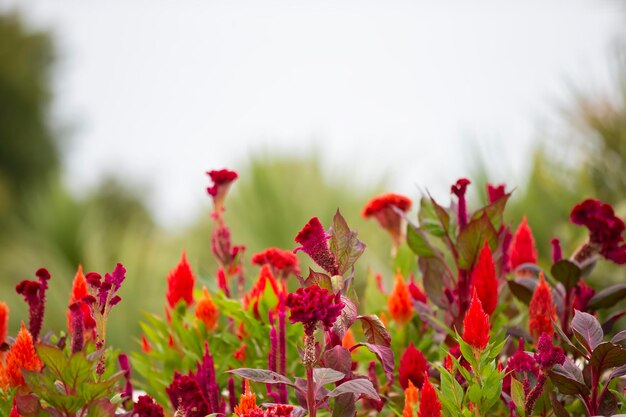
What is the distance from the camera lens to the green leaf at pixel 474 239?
1158 millimetres

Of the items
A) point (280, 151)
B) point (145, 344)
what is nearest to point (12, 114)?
point (280, 151)

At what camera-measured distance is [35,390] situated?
85 cm

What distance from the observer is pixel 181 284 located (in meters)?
1.36

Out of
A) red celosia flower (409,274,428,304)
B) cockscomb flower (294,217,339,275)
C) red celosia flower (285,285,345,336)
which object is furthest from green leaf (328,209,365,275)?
red celosia flower (409,274,428,304)

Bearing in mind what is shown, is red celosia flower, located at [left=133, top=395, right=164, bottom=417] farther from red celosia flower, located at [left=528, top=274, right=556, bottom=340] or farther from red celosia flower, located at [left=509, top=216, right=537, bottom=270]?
red celosia flower, located at [left=509, top=216, right=537, bottom=270]

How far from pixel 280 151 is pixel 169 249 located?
5.64 feet

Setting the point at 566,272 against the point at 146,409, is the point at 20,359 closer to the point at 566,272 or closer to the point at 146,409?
the point at 146,409

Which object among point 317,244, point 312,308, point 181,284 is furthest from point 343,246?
point 181,284

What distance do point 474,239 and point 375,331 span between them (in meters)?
0.29

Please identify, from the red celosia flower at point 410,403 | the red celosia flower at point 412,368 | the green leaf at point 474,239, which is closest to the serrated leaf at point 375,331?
the red celosia flower at point 410,403

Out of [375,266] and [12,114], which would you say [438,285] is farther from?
[12,114]

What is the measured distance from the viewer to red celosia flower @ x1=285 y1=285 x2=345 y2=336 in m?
0.81

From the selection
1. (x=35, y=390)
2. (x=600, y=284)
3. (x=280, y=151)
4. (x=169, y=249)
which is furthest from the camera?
(x=169, y=249)

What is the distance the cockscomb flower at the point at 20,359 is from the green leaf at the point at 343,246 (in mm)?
373
